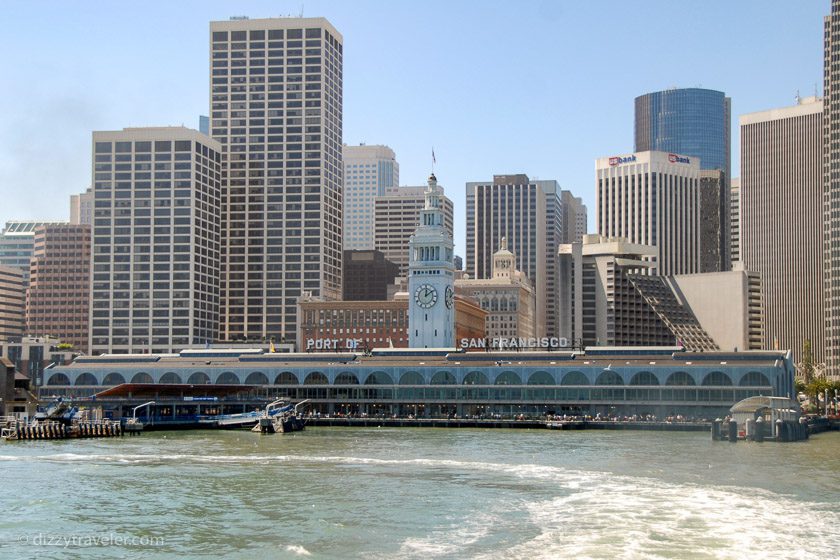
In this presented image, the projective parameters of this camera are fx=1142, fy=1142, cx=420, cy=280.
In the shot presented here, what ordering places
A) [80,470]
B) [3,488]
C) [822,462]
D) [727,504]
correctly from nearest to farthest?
[727,504]
[3,488]
[80,470]
[822,462]

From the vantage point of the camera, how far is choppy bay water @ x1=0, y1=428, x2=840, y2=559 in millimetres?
79062

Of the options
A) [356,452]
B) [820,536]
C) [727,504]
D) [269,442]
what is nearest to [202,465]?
[356,452]

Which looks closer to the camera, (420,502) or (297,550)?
(297,550)

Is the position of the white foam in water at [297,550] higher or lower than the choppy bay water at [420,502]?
Answer: lower

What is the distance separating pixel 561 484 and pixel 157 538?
4184 centimetres

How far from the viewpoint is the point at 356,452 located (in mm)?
144000

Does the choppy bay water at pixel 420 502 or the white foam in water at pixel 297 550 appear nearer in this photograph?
the white foam in water at pixel 297 550

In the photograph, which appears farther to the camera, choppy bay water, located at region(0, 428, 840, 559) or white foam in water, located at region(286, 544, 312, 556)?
choppy bay water, located at region(0, 428, 840, 559)

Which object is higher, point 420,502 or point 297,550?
point 420,502

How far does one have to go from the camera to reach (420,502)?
9719 cm

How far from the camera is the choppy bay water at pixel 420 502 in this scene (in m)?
79.1

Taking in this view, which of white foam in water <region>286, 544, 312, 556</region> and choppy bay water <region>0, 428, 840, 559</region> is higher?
choppy bay water <region>0, 428, 840, 559</region>

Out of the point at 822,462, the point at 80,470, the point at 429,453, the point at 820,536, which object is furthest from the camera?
the point at 429,453

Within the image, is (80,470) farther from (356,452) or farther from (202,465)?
(356,452)
